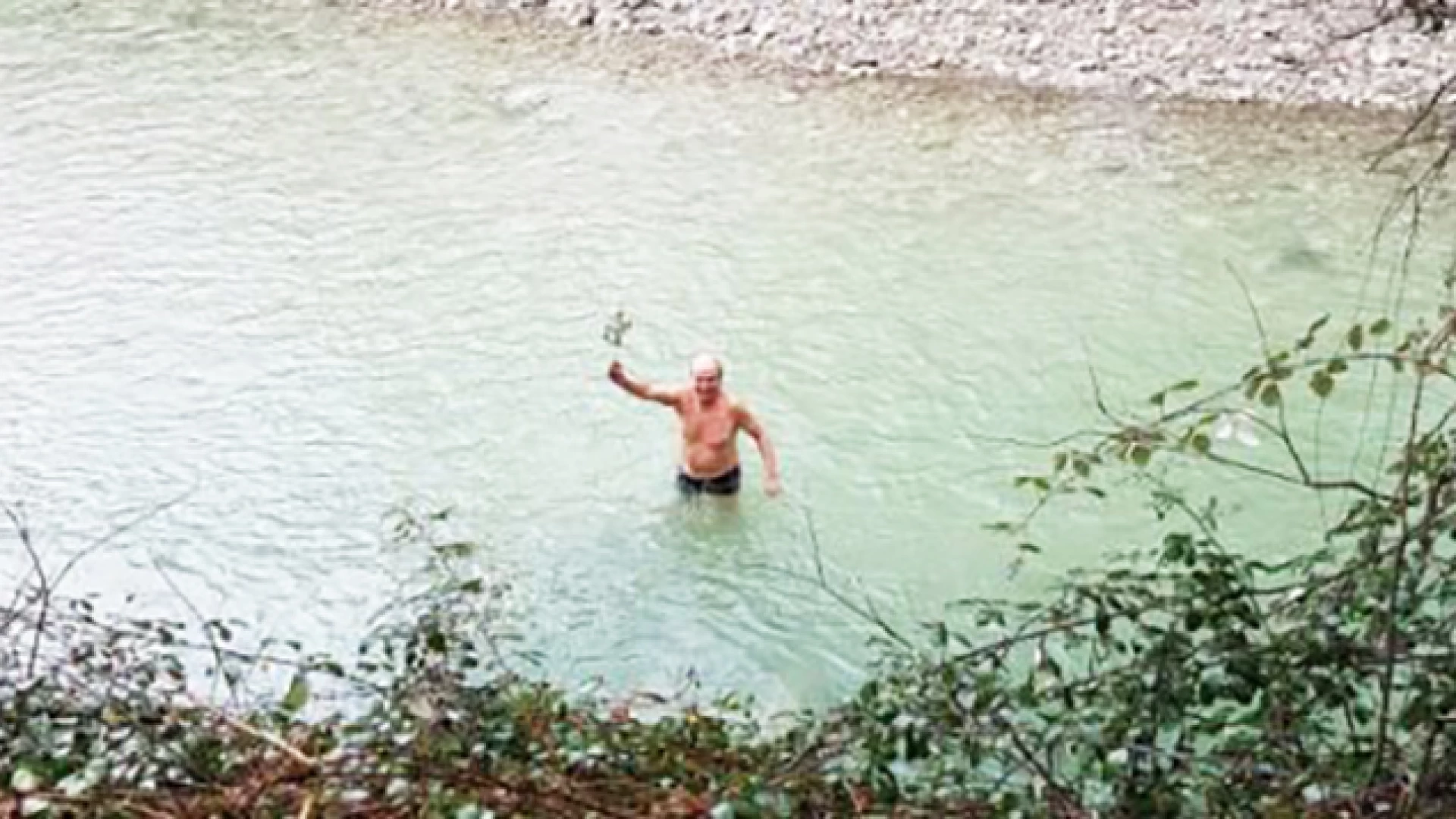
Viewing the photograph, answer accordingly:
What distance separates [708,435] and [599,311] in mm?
2369

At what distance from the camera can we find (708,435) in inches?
311

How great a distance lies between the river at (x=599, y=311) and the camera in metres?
7.81

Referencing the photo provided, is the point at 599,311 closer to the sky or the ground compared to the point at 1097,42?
closer to the ground

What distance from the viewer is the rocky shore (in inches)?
491

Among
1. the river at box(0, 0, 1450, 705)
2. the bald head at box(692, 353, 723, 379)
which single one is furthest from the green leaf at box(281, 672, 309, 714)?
the bald head at box(692, 353, 723, 379)

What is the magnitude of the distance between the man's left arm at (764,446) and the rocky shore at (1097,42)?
5.61m

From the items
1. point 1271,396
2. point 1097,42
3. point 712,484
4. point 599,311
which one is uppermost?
point 1097,42

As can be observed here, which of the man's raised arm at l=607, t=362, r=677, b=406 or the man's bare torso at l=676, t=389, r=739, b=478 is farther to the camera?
the man's bare torso at l=676, t=389, r=739, b=478

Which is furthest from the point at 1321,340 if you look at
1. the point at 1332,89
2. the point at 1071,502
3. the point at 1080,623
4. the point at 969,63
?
the point at 1080,623

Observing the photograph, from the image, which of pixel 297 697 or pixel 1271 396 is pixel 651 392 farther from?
pixel 1271 396

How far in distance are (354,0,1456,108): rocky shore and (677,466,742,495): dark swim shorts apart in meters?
5.69

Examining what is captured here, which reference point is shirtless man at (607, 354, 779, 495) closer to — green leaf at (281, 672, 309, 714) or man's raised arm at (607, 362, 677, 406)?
man's raised arm at (607, 362, 677, 406)

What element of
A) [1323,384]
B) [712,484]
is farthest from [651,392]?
[1323,384]

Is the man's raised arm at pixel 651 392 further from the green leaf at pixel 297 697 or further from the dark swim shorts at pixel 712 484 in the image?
the green leaf at pixel 297 697
